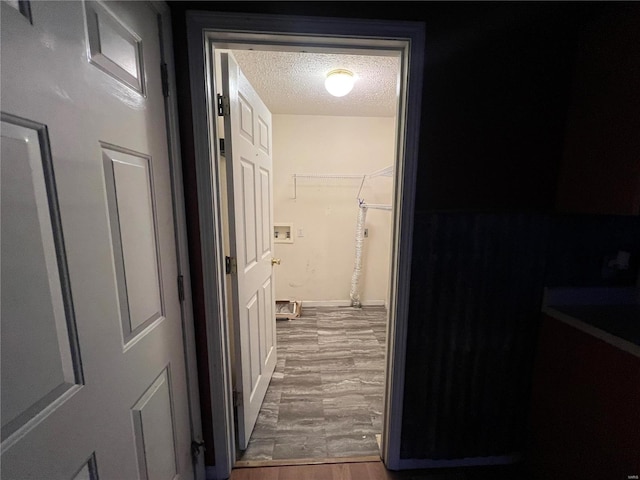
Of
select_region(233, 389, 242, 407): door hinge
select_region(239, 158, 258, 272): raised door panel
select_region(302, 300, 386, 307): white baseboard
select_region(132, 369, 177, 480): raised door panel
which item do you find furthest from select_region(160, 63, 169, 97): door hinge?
select_region(302, 300, 386, 307): white baseboard

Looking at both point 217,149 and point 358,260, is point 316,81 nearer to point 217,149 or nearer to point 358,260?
point 217,149

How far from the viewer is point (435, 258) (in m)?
1.19

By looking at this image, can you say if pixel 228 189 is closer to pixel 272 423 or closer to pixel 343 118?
pixel 272 423

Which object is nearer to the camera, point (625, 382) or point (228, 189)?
point (625, 382)

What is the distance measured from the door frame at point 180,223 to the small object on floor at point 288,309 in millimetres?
1780

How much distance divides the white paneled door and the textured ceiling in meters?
1.04

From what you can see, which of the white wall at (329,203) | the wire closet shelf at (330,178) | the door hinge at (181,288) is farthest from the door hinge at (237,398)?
the wire closet shelf at (330,178)

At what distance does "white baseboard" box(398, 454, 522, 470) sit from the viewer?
4.38 ft

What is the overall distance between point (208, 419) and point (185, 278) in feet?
2.47

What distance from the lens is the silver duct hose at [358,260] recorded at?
10.1 feet

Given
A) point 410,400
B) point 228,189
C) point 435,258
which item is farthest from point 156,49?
point 410,400

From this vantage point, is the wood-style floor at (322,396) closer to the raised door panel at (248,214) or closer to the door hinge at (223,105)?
the raised door panel at (248,214)

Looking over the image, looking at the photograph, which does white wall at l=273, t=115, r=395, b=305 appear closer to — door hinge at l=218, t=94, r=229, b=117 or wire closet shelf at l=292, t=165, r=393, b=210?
wire closet shelf at l=292, t=165, r=393, b=210

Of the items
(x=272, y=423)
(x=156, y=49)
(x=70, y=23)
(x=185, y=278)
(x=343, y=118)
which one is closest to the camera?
(x=70, y=23)
